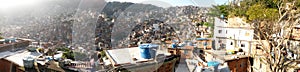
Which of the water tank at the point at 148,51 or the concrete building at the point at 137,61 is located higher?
the water tank at the point at 148,51

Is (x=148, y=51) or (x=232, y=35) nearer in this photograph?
(x=148, y=51)

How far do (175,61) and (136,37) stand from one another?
569 mm

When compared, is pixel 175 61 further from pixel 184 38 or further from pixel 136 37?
pixel 184 38

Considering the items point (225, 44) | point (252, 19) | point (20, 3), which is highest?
point (20, 3)

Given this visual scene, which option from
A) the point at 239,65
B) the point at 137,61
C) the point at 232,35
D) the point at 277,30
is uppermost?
the point at 277,30

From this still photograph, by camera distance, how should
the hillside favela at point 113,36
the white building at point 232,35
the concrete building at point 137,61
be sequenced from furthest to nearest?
the white building at point 232,35
the hillside favela at point 113,36
the concrete building at point 137,61

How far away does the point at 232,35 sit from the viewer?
976cm

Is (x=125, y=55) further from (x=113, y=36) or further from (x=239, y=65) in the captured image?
(x=239, y=65)

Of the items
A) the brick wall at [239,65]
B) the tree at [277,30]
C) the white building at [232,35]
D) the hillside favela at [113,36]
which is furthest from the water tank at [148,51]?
the white building at [232,35]

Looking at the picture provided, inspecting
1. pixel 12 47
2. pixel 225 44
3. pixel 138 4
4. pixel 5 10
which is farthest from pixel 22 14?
pixel 225 44

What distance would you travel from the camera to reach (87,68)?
328 centimetres

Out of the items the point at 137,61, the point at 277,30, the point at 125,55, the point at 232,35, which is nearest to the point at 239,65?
the point at 232,35

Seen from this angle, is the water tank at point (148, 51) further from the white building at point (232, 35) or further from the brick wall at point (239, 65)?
the white building at point (232, 35)

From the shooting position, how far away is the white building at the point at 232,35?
904 centimetres
